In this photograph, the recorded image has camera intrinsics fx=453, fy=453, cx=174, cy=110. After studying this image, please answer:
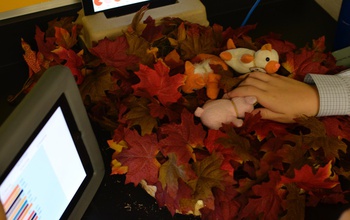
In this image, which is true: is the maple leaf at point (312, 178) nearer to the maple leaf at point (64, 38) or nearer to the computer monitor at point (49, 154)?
the computer monitor at point (49, 154)

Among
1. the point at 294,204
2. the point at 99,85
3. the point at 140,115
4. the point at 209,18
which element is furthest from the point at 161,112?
the point at 209,18

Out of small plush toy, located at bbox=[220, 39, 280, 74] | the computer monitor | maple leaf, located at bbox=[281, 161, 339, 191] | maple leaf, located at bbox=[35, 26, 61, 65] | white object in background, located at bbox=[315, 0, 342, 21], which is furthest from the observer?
white object in background, located at bbox=[315, 0, 342, 21]

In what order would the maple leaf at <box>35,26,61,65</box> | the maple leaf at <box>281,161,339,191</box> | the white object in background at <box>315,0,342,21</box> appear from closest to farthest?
the maple leaf at <box>281,161,339,191</box> < the maple leaf at <box>35,26,61,65</box> < the white object in background at <box>315,0,342,21</box>

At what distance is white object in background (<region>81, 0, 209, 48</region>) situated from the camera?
2.86 feet

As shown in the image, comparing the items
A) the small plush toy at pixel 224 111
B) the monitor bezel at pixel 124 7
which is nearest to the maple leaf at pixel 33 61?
the monitor bezel at pixel 124 7

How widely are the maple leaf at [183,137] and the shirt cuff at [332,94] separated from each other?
Result: 212 mm

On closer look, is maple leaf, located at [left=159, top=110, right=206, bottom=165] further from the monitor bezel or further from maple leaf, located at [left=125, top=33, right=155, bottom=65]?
the monitor bezel

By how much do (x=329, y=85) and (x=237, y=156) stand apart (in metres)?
0.21

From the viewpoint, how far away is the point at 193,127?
0.69 m

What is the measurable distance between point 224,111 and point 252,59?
0.12 m

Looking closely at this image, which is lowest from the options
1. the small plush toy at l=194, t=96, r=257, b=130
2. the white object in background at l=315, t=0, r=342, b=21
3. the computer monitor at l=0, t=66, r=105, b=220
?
the computer monitor at l=0, t=66, r=105, b=220

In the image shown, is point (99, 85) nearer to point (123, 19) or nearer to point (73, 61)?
point (73, 61)

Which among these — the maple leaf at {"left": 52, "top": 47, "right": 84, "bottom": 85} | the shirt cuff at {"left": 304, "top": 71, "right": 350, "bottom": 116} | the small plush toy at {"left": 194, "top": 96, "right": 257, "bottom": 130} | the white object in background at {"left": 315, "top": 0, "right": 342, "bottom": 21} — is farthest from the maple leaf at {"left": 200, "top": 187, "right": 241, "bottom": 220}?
the white object in background at {"left": 315, "top": 0, "right": 342, "bottom": 21}

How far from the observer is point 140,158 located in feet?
2.25
